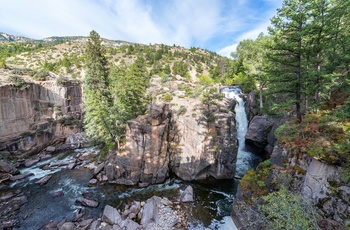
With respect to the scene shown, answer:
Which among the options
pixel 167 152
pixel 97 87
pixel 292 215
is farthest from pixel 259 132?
pixel 97 87

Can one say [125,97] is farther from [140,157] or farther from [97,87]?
[140,157]

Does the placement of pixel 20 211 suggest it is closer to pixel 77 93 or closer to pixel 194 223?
pixel 194 223

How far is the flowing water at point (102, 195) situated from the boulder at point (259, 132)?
2.54 meters

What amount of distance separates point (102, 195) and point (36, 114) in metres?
25.1

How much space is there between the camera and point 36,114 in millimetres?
31422

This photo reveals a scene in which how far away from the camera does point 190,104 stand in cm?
2542

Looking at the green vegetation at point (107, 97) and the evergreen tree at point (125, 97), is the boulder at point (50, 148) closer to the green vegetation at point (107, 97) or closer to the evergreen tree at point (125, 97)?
the green vegetation at point (107, 97)

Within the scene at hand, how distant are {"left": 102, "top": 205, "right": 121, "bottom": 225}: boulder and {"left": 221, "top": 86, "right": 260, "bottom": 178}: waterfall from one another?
15.8 metres

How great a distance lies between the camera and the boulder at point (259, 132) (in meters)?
24.0

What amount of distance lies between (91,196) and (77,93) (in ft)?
99.0

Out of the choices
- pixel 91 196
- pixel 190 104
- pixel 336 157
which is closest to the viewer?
pixel 336 157

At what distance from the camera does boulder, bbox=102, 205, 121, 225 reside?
1444 centimetres

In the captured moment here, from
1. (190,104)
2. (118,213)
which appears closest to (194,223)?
(118,213)

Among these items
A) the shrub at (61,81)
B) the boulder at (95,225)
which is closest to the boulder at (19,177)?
the boulder at (95,225)
